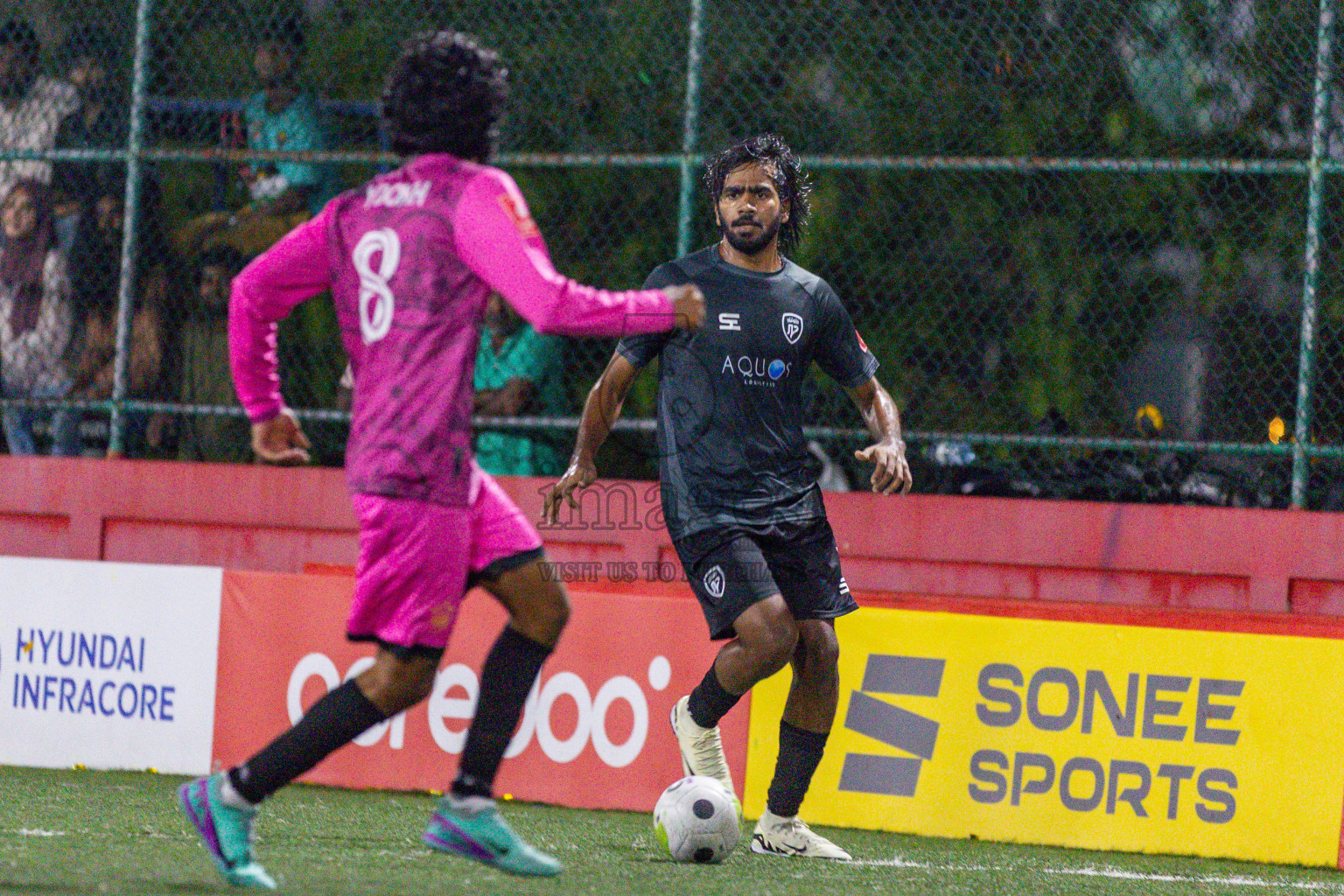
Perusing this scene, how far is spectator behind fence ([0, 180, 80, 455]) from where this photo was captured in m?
8.49

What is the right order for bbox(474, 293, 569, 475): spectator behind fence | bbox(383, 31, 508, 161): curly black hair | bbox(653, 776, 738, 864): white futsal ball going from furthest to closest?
bbox(474, 293, 569, 475): spectator behind fence → bbox(653, 776, 738, 864): white futsal ball → bbox(383, 31, 508, 161): curly black hair

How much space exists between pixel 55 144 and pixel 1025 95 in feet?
15.3

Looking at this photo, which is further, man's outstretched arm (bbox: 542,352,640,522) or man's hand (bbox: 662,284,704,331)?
man's outstretched arm (bbox: 542,352,640,522)

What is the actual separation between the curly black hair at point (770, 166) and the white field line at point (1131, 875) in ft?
6.84

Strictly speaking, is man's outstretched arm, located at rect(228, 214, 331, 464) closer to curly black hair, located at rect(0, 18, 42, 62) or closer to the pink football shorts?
the pink football shorts

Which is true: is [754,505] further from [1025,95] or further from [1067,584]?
[1025,95]

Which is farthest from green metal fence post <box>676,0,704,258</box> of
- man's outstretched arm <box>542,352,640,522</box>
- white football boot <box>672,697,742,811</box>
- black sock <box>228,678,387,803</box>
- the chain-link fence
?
black sock <box>228,678,387,803</box>

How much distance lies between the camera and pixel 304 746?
399 centimetres

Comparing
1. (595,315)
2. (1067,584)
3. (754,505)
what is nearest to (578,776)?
(754,505)

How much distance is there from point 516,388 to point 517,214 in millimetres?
4232

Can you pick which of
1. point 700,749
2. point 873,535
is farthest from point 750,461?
point 873,535

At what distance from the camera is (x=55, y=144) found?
8.66m

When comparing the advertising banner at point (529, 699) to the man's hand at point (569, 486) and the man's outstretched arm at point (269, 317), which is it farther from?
the man's outstretched arm at point (269, 317)

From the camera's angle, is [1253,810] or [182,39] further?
[182,39]
